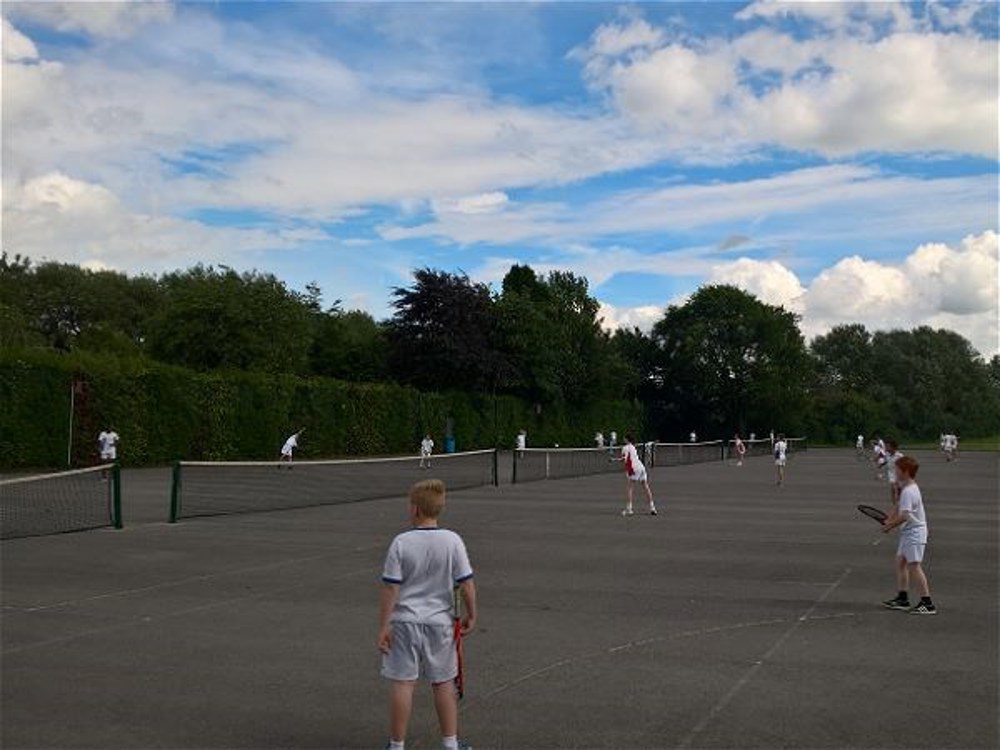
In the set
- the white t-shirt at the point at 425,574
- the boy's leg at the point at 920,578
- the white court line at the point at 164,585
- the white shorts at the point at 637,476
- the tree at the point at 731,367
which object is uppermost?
the tree at the point at 731,367

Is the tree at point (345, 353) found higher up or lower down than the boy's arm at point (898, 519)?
higher up

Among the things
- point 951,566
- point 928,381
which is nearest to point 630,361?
point 928,381

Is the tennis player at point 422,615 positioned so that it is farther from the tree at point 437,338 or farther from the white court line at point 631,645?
the tree at point 437,338

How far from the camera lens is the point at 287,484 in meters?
24.5

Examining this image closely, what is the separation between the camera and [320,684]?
7035 mm

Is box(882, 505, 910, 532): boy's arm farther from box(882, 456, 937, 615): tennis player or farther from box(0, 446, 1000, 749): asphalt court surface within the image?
box(0, 446, 1000, 749): asphalt court surface

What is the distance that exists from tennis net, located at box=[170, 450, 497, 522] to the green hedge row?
4351mm

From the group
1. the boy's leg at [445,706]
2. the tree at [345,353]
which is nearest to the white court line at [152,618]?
the boy's leg at [445,706]

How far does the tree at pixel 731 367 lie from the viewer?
281 ft

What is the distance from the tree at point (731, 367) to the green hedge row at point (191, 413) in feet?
116

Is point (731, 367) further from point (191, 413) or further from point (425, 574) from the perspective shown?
point (425, 574)

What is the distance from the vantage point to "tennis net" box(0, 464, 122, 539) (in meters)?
16.1

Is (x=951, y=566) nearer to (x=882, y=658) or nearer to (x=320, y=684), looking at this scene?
(x=882, y=658)

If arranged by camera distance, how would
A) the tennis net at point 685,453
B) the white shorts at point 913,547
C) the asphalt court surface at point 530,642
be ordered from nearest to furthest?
the asphalt court surface at point 530,642
the white shorts at point 913,547
the tennis net at point 685,453
